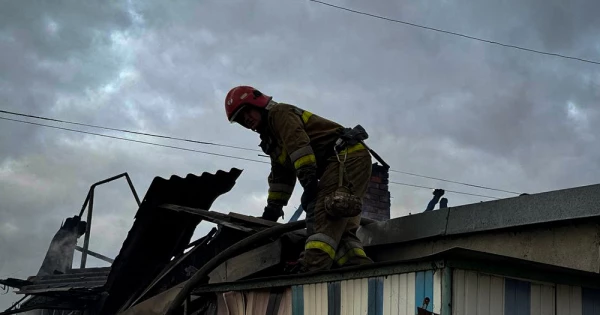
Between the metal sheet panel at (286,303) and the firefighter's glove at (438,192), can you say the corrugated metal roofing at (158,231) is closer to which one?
the metal sheet panel at (286,303)

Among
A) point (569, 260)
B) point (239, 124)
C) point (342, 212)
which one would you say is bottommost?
point (569, 260)

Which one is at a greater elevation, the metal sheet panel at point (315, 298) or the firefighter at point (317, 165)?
the firefighter at point (317, 165)

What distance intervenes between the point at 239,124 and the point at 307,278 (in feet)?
6.18

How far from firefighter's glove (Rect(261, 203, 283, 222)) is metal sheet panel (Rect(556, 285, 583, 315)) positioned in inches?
108

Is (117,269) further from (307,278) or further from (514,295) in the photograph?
(514,295)

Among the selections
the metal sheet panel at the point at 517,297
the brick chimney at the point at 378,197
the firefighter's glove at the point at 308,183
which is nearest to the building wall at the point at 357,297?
the metal sheet panel at the point at 517,297

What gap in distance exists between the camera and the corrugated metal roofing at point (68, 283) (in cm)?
729

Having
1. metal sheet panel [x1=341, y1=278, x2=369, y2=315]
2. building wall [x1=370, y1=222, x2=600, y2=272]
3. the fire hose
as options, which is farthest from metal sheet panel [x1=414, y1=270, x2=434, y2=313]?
the fire hose

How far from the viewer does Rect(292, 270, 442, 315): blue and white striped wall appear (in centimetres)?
338

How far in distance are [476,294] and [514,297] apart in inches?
11.9

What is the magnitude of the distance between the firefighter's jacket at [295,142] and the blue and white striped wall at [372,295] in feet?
3.71

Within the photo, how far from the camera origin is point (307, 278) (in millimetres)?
4270

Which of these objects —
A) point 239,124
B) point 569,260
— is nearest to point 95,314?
point 239,124

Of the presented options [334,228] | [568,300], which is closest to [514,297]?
[568,300]
